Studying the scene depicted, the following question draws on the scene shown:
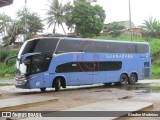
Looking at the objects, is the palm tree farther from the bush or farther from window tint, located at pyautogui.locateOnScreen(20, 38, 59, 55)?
window tint, located at pyautogui.locateOnScreen(20, 38, 59, 55)

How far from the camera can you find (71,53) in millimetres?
18422

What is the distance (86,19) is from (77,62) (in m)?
31.9

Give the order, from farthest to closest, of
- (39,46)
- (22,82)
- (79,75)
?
1. (79,75)
2. (39,46)
3. (22,82)

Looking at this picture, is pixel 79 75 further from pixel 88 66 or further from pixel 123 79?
pixel 123 79

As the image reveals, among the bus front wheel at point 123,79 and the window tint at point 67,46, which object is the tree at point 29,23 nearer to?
the bus front wheel at point 123,79

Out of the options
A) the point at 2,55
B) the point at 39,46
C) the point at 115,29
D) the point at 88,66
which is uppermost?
the point at 115,29

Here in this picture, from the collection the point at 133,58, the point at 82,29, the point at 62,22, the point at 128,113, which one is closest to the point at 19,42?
the point at 62,22

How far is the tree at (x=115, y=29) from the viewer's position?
168 ft

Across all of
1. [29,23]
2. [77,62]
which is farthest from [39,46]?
[29,23]

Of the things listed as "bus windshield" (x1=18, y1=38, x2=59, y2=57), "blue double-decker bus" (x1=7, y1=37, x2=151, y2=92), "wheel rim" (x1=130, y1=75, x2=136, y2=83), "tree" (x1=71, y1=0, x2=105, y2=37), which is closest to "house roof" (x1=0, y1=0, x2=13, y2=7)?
"blue double-decker bus" (x1=7, y1=37, x2=151, y2=92)

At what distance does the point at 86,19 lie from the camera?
49938 millimetres

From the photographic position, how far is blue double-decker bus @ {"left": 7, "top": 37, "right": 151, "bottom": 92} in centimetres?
1706

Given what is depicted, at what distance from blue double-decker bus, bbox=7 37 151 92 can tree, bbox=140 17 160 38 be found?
26707mm

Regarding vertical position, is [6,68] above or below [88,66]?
below
